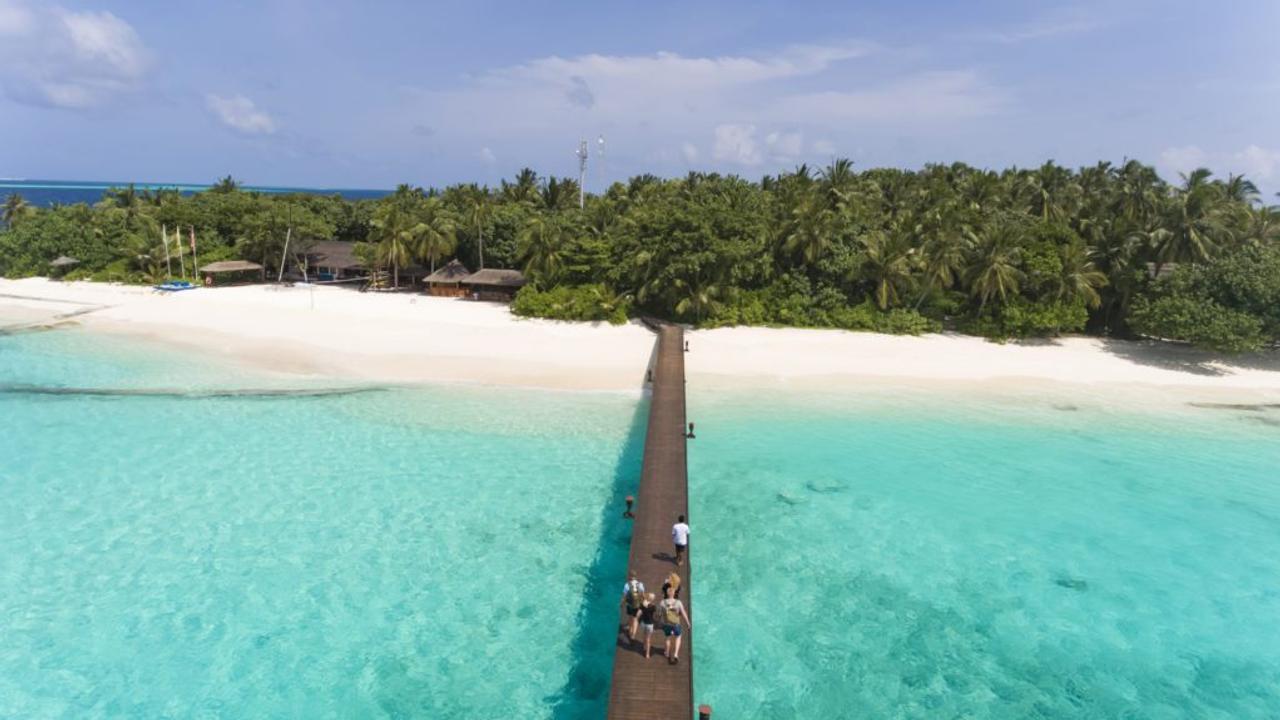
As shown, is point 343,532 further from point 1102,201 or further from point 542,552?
point 1102,201

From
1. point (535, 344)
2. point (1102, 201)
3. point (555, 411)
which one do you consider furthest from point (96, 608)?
point (1102, 201)

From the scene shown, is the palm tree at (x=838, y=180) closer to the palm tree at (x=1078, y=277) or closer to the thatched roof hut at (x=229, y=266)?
the palm tree at (x=1078, y=277)

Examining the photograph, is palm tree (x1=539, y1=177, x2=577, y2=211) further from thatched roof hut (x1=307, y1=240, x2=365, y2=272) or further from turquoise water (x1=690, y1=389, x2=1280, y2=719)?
turquoise water (x1=690, y1=389, x2=1280, y2=719)

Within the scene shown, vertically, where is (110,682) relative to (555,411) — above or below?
below

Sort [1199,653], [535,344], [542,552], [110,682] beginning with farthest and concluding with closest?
[535,344], [542,552], [1199,653], [110,682]

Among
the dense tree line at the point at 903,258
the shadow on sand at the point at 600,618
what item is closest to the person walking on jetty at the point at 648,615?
the shadow on sand at the point at 600,618

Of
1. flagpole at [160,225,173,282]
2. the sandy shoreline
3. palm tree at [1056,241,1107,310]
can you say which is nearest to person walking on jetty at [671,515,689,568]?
the sandy shoreline
